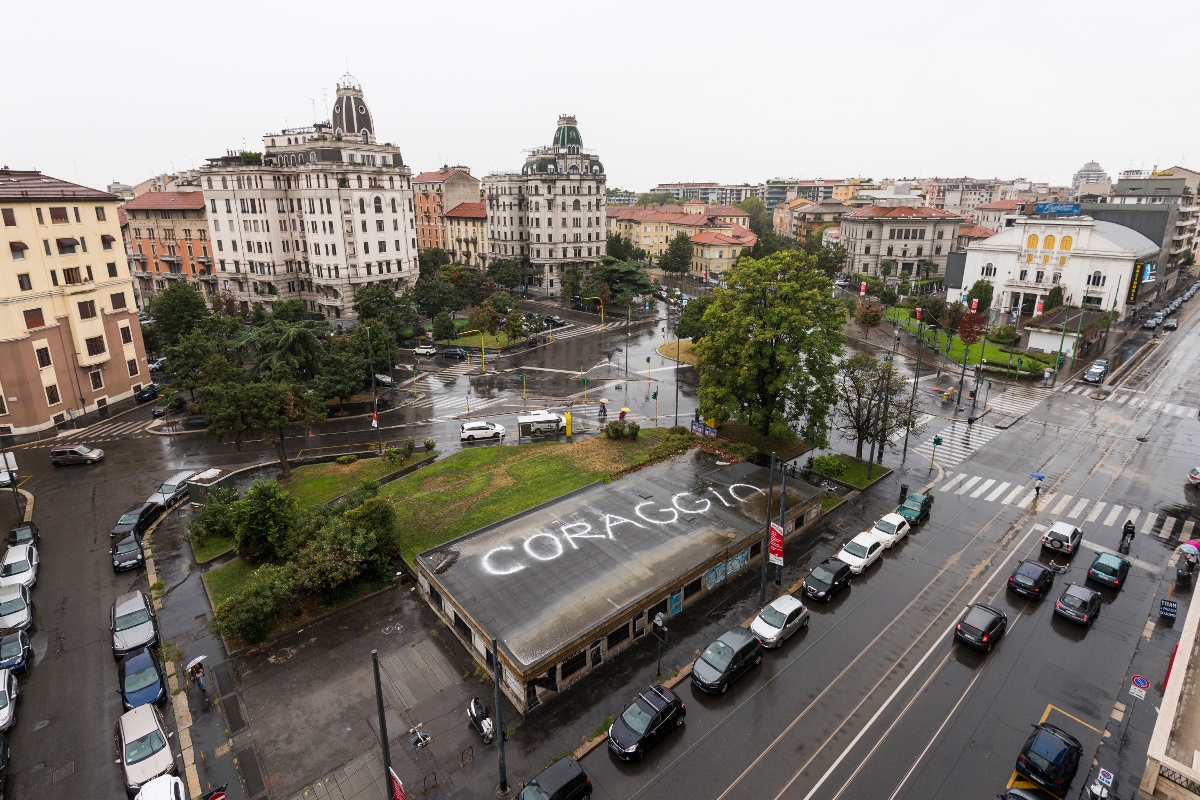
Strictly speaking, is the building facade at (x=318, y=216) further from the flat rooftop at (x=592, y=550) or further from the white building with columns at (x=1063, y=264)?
the white building with columns at (x=1063, y=264)

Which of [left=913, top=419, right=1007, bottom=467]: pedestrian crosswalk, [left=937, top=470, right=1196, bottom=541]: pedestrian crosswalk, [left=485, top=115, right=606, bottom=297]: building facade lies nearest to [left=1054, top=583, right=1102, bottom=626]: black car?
[left=937, top=470, right=1196, bottom=541]: pedestrian crosswalk

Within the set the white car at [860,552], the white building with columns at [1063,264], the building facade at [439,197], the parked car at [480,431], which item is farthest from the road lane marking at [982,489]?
the building facade at [439,197]

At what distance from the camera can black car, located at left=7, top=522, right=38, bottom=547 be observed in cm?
3438

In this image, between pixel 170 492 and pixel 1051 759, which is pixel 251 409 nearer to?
pixel 170 492

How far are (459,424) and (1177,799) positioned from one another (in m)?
46.3

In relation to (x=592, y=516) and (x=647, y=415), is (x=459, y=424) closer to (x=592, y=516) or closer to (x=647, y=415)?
(x=647, y=415)

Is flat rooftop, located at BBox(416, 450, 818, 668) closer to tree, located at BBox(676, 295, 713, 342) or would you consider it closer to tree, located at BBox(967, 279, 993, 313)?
tree, located at BBox(676, 295, 713, 342)

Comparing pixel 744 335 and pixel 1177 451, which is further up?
pixel 744 335

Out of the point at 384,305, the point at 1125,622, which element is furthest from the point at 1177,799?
the point at 384,305

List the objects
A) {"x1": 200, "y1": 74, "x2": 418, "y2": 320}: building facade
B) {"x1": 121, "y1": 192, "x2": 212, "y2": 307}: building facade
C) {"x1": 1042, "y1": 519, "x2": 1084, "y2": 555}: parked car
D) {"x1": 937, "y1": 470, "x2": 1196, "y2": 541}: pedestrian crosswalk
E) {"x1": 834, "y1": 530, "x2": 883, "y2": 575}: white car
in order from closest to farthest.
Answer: {"x1": 834, "y1": 530, "x2": 883, "y2": 575}: white car, {"x1": 1042, "y1": 519, "x2": 1084, "y2": 555}: parked car, {"x1": 937, "y1": 470, "x2": 1196, "y2": 541}: pedestrian crosswalk, {"x1": 200, "y1": 74, "x2": 418, "y2": 320}: building facade, {"x1": 121, "y1": 192, "x2": 212, "y2": 307}: building facade

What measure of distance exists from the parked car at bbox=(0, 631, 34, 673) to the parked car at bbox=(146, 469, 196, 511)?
12353 millimetres

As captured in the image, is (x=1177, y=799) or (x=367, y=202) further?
(x=367, y=202)

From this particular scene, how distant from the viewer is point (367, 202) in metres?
87.7

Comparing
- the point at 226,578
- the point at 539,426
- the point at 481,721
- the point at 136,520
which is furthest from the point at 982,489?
the point at 136,520
